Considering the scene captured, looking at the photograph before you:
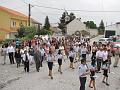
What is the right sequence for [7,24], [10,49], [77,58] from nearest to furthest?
[10,49] → [77,58] → [7,24]

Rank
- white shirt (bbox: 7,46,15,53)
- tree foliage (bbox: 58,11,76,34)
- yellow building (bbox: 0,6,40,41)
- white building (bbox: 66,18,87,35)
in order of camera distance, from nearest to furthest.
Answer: white shirt (bbox: 7,46,15,53) < yellow building (bbox: 0,6,40,41) < white building (bbox: 66,18,87,35) < tree foliage (bbox: 58,11,76,34)

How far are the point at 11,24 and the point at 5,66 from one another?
4867 centimetres

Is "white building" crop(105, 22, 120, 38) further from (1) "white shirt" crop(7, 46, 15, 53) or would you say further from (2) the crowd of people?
(1) "white shirt" crop(7, 46, 15, 53)

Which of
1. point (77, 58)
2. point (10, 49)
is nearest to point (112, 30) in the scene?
point (77, 58)

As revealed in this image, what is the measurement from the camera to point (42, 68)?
26.5 m

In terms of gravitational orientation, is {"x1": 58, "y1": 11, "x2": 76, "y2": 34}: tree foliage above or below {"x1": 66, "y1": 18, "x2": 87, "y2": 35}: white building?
above

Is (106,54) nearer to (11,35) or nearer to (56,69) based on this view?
(56,69)

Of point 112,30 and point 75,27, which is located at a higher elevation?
point 75,27

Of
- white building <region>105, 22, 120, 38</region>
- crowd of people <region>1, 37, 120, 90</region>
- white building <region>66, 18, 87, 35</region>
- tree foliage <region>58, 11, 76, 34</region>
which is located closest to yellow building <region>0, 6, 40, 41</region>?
white building <region>105, 22, 120, 38</region>

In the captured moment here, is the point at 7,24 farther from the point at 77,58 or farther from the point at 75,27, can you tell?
the point at 75,27

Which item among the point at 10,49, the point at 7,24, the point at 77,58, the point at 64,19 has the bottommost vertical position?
the point at 77,58

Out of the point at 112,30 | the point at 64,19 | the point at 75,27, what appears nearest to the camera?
the point at 112,30

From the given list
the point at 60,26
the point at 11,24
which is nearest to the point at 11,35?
the point at 11,24

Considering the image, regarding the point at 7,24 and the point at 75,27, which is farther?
the point at 75,27
